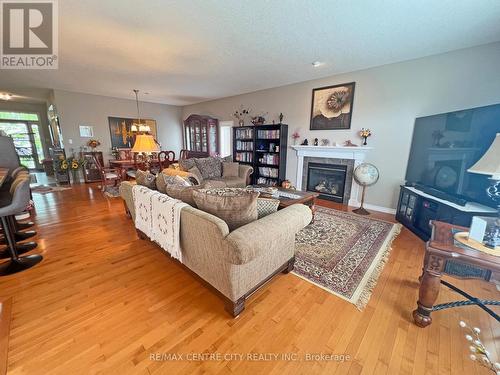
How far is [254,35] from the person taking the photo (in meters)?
2.52

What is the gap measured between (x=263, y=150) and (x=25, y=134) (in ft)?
30.2

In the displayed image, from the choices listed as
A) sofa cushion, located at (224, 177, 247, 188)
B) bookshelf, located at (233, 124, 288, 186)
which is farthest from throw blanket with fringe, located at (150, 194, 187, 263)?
bookshelf, located at (233, 124, 288, 186)

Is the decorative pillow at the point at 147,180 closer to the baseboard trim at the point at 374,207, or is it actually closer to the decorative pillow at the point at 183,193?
the decorative pillow at the point at 183,193

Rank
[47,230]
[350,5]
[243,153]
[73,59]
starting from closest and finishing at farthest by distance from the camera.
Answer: [350,5], [47,230], [73,59], [243,153]

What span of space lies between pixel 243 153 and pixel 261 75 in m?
2.10

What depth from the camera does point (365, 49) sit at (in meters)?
2.89

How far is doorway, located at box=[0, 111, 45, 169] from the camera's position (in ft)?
24.2

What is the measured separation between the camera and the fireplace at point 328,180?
14.0 ft

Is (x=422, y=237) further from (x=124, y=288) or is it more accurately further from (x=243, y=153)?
(x=243, y=153)

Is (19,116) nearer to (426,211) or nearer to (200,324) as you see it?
(200,324)

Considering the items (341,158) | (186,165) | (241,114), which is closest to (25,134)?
(186,165)

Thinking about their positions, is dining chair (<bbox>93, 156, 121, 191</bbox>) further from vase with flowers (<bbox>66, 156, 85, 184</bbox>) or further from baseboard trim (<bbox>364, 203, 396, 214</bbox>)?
baseboard trim (<bbox>364, 203, 396, 214</bbox>)

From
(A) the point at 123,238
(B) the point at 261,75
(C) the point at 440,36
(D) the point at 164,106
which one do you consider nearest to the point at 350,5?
(C) the point at 440,36

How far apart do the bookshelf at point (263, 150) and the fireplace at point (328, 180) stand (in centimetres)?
72
